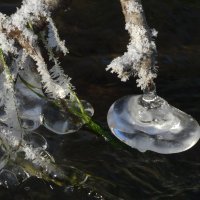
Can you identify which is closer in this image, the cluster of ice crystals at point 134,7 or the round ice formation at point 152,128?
the cluster of ice crystals at point 134,7

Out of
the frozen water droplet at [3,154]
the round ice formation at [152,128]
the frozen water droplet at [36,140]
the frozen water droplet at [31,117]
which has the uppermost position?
the round ice formation at [152,128]

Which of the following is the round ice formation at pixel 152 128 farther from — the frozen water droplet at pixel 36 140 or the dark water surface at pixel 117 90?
the frozen water droplet at pixel 36 140

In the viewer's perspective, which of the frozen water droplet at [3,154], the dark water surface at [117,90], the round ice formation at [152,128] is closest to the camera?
the round ice formation at [152,128]

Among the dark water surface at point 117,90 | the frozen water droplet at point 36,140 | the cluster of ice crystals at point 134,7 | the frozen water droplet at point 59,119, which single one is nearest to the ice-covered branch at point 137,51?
the cluster of ice crystals at point 134,7

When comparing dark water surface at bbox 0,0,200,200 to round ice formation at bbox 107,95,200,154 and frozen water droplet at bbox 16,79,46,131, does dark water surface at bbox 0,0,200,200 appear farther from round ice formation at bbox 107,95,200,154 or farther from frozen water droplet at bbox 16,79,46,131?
round ice formation at bbox 107,95,200,154

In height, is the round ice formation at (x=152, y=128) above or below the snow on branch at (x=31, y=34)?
below

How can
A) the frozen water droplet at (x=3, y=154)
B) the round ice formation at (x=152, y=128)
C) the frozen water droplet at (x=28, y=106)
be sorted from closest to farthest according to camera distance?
the round ice formation at (x=152, y=128) → the frozen water droplet at (x=3, y=154) → the frozen water droplet at (x=28, y=106)

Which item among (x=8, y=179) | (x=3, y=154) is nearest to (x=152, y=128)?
(x=3, y=154)
